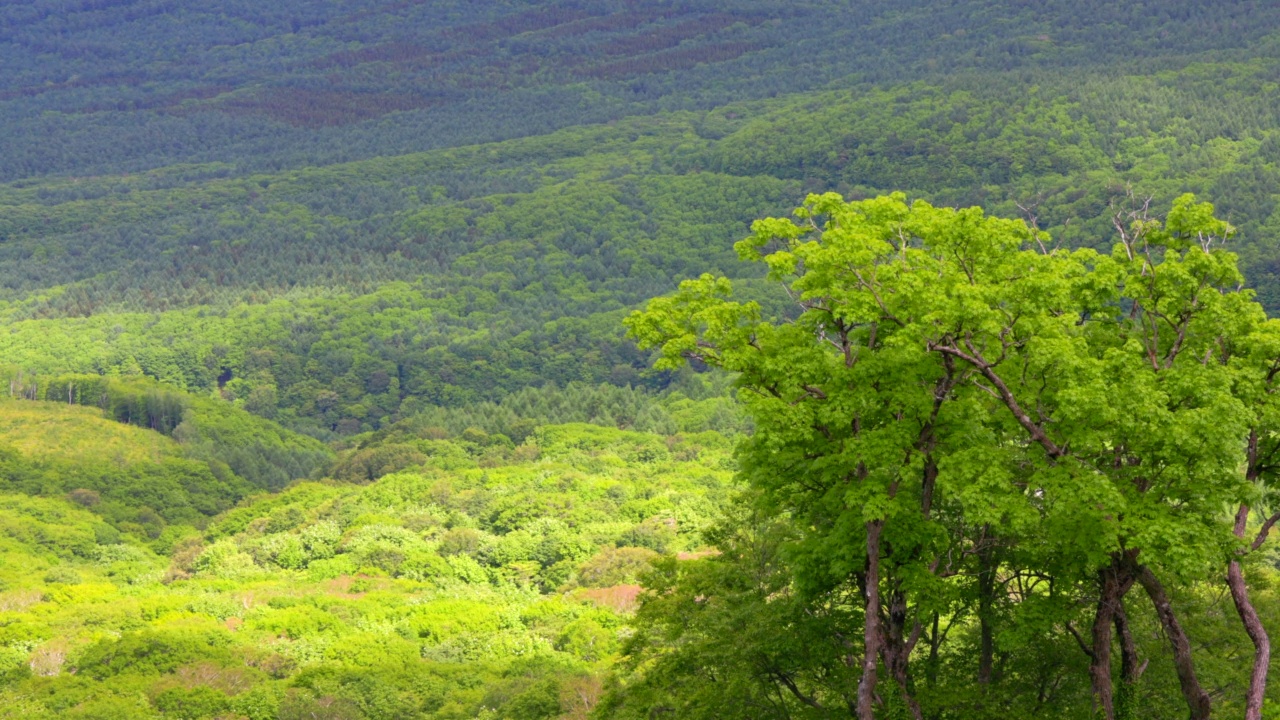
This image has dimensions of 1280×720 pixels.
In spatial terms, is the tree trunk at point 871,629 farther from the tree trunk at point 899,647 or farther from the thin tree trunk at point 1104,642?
the thin tree trunk at point 1104,642

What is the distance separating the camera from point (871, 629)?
95.6 feet

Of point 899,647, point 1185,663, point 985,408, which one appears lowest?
point 899,647

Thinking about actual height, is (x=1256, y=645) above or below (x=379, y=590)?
above

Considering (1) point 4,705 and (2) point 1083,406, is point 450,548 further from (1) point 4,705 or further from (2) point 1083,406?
(2) point 1083,406

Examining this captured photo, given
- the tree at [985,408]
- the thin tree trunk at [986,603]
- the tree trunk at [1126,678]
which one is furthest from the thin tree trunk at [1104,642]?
the thin tree trunk at [986,603]

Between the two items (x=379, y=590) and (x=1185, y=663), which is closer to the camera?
(x=1185, y=663)

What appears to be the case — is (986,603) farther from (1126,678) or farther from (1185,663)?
(1185,663)

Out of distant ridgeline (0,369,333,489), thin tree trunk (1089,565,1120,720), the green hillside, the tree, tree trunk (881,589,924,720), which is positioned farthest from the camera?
distant ridgeline (0,369,333,489)

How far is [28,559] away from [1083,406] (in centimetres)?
10201

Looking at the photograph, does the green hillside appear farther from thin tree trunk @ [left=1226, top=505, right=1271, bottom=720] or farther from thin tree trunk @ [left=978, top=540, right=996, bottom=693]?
thin tree trunk @ [left=1226, top=505, right=1271, bottom=720]

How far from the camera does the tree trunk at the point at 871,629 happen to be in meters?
28.9

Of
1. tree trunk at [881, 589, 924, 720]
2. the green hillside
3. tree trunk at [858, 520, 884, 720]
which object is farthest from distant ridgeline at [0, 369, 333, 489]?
tree trunk at [858, 520, 884, 720]

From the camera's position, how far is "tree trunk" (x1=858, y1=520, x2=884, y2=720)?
94.7 ft

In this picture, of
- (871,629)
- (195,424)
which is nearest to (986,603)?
(871,629)
